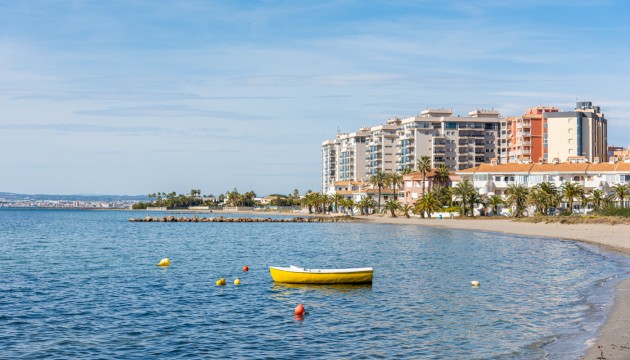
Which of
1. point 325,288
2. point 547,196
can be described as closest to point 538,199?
point 547,196

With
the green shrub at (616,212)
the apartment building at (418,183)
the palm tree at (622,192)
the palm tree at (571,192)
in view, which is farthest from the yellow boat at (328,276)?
the apartment building at (418,183)

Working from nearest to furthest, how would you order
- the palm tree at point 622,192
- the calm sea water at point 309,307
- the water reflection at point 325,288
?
the calm sea water at point 309,307, the water reflection at point 325,288, the palm tree at point 622,192

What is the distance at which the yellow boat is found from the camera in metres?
44.2

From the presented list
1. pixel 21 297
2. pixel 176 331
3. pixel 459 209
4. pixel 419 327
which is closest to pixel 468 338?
pixel 419 327

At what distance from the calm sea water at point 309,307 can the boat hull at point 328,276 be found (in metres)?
0.60

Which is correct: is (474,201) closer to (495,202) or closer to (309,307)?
(495,202)

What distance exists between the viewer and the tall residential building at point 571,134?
595 feet

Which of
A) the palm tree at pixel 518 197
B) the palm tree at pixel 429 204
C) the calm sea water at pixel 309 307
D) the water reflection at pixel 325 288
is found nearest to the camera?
the calm sea water at pixel 309 307

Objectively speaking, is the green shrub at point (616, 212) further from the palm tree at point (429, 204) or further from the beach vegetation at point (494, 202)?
the palm tree at point (429, 204)

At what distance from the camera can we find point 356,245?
8262 centimetres

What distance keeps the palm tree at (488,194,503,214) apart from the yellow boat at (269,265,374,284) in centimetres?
9816

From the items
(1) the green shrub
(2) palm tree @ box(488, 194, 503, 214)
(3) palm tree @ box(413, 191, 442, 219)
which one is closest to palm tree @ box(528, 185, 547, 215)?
(2) palm tree @ box(488, 194, 503, 214)

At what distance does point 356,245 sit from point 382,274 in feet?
102

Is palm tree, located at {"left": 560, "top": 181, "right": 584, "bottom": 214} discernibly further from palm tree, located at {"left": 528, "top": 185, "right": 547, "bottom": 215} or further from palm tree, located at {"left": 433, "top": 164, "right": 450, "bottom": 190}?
palm tree, located at {"left": 433, "top": 164, "right": 450, "bottom": 190}
